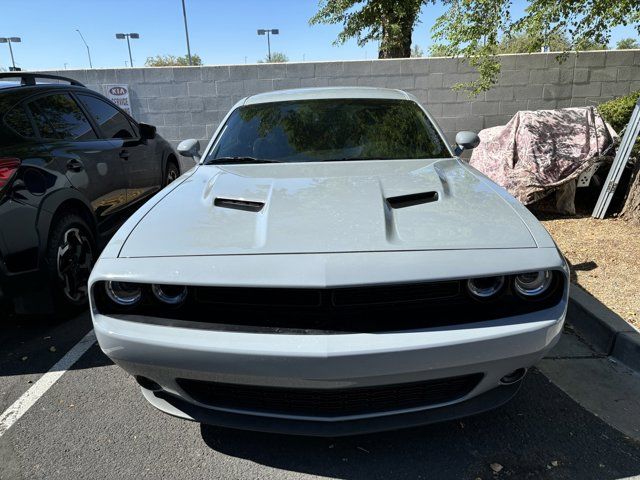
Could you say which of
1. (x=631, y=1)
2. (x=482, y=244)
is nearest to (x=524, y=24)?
(x=631, y=1)

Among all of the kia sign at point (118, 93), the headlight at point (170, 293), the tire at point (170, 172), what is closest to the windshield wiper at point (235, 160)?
the headlight at point (170, 293)

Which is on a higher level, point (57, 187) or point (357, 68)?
point (357, 68)

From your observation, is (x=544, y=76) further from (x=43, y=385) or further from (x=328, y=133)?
(x=43, y=385)

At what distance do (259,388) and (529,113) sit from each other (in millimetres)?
5477

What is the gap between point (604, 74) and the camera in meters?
7.90

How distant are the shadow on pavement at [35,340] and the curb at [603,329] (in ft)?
10.6

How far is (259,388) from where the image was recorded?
1871 mm

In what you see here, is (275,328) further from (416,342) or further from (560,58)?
(560,58)

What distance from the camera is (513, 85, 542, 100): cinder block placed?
26.2 feet

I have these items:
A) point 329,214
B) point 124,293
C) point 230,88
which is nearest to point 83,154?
point 124,293

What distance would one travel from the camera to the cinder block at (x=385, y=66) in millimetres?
8078

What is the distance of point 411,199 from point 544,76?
7.09m

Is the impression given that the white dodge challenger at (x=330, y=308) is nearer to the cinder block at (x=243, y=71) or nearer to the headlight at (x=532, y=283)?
the headlight at (x=532, y=283)

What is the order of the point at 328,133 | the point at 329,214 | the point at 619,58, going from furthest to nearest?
the point at 619,58 → the point at 328,133 → the point at 329,214
